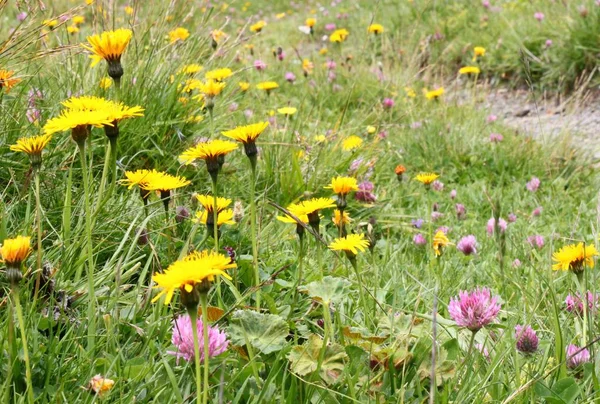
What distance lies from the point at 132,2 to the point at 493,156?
7.10ft

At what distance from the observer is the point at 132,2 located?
2.80 meters

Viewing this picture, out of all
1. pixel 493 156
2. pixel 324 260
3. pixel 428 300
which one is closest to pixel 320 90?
pixel 493 156

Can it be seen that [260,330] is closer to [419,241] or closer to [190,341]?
[190,341]

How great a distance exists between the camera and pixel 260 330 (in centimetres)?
131

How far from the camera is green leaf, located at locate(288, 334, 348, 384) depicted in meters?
1.23

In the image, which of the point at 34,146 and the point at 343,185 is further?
the point at 343,185

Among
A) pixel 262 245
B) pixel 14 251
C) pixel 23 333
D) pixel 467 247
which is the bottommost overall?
pixel 467 247

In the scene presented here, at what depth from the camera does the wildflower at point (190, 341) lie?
115cm

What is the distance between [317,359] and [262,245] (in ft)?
2.78

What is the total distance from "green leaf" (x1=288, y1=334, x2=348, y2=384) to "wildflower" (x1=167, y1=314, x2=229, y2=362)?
140 millimetres

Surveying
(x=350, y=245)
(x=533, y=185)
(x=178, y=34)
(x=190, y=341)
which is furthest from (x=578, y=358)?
(x=178, y=34)

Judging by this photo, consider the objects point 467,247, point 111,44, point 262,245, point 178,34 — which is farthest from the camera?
point 178,34

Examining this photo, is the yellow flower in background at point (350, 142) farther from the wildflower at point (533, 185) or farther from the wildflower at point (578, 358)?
the wildflower at point (578, 358)

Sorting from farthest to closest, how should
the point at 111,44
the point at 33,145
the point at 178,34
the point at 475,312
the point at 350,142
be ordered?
the point at 178,34 < the point at 350,142 < the point at 111,44 < the point at 33,145 < the point at 475,312
